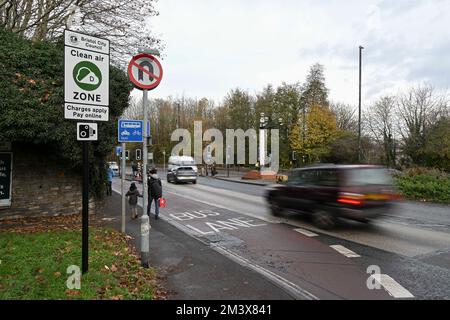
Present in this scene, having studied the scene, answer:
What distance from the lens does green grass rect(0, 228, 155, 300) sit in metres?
4.34

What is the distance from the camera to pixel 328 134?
37312 millimetres

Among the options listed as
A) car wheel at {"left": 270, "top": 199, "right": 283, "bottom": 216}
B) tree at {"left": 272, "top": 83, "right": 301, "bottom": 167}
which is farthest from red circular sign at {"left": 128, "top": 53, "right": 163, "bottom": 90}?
tree at {"left": 272, "top": 83, "right": 301, "bottom": 167}

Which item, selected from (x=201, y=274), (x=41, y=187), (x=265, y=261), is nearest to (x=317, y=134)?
(x=41, y=187)

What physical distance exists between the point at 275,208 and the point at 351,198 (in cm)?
339

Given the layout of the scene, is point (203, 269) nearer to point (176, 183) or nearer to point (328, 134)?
point (176, 183)

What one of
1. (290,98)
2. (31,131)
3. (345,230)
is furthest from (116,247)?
(290,98)

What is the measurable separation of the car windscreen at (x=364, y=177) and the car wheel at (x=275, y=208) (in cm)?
304

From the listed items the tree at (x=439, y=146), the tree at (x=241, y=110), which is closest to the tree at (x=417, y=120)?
the tree at (x=439, y=146)

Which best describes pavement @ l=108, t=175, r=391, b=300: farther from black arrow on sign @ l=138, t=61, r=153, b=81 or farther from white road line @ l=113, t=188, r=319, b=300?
black arrow on sign @ l=138, t=61, r=153, b=81

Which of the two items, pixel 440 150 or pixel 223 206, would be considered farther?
pixel 440 150

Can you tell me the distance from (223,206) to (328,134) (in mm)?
26773

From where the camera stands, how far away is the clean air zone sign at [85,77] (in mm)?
4500

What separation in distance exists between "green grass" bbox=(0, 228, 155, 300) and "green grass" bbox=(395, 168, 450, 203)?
48.4ft

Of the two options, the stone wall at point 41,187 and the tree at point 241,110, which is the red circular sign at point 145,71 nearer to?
the stone wall at point 41,187
